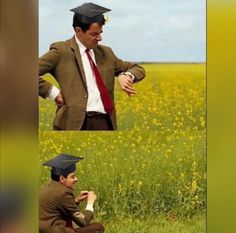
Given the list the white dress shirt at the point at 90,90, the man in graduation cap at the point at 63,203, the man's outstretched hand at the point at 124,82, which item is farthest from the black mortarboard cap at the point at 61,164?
the man's outstretched hand at the point at 124,82

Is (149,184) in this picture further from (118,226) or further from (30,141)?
(30,141)

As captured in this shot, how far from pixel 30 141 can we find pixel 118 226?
2.85ft

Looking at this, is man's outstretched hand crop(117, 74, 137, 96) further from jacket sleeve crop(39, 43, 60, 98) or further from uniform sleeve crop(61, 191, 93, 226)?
uniform sleeve crop(61, 191, 93, 226)

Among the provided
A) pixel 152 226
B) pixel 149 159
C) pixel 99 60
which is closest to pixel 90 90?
pixel 99 60

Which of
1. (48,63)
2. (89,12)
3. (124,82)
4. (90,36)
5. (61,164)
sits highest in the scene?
(89,12)

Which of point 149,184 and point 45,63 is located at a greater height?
point 45,63

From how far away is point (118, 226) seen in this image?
17.3ft

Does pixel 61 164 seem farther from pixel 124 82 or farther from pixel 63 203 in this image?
pixel 124 82

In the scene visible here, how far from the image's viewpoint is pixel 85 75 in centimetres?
525

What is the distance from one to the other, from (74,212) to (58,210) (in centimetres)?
12

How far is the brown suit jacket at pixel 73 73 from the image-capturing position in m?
5.22

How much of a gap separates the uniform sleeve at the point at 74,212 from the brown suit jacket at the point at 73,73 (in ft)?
1.62

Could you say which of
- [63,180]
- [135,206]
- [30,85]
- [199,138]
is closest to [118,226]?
[135,206]

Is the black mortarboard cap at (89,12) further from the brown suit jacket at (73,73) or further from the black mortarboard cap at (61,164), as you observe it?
the black mortarboard cap at (61,164)
